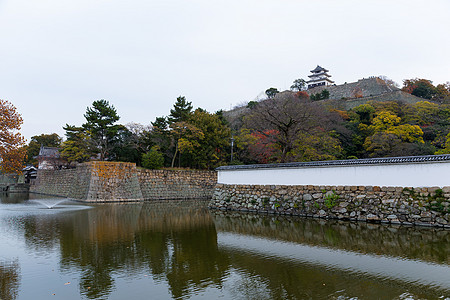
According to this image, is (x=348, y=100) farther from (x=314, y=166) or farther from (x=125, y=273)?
(x=125, y=273)

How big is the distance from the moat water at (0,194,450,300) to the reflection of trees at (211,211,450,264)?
1.0 inches

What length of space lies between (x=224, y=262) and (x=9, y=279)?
3339 millimetres

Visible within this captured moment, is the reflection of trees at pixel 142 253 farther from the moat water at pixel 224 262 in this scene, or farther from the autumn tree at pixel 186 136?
the autumn tree at pixel 186 136

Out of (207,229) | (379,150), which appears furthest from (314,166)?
(379,150)

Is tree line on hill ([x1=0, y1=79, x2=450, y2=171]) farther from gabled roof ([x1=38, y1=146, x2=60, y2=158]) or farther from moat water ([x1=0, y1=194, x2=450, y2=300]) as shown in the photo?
moat water ([x1=0, y1=194, x2=450, y2=300])

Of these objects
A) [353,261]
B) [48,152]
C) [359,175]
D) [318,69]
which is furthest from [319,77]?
[353,261]

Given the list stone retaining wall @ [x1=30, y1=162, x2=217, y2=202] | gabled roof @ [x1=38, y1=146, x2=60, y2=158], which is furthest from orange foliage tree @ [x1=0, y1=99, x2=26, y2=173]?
gabled roof @ [x1=38, y1=146, x2=60, y2=158]

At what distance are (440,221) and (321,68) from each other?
49.7 m

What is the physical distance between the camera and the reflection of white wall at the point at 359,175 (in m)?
9.23

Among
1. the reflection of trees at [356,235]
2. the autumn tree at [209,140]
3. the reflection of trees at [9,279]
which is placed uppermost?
the autumn tree at [209,140]

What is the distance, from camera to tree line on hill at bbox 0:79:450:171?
57.8 ft

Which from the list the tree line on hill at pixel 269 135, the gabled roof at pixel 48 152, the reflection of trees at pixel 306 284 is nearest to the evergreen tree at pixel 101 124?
the tree line on hill at pixel 269 135

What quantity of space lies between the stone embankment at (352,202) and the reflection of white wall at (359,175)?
0.63 feet

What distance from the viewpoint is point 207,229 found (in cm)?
929
